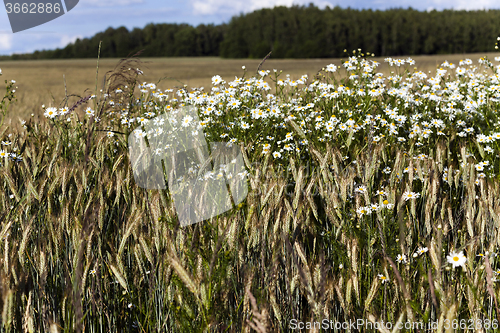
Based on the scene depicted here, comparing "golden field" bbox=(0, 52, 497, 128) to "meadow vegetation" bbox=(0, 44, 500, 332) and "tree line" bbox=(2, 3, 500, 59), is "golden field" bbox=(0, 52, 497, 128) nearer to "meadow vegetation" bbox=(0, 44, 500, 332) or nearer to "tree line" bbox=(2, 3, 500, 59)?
"meadow vegetation" bbox=(0, 44, 500, 332)

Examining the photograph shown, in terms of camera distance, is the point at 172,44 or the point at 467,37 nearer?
the point at 467,37

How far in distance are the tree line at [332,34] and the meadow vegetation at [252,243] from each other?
3606 centimetres

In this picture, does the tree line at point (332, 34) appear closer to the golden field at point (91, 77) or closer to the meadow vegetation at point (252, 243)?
the golden field at point (91, 77)

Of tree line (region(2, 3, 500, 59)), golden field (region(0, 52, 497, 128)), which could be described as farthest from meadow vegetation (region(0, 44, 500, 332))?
tree line (region(2, 3, 500, 59))

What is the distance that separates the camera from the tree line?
38844mm

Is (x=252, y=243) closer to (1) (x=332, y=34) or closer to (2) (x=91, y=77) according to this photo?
(2) (x=91, y=77)

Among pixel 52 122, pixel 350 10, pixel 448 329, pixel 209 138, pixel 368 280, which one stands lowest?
pixel 368 280

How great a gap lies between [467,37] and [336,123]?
4416cm

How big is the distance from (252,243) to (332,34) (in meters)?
40.5

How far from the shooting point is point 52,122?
268cm

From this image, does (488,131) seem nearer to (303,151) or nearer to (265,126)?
(303,151)

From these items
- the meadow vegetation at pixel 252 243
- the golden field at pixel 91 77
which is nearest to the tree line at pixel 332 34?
the golden field at pixel 91 77

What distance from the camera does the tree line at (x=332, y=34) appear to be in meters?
38.8

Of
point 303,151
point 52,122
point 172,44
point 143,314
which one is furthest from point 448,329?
point 172,44
